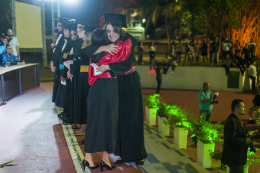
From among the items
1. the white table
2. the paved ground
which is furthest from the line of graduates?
the white table

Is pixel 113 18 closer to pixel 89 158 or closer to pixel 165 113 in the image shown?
pixel 89 158

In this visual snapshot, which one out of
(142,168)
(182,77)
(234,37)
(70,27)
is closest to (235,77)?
(182,77)

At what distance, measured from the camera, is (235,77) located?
1501 centimetres

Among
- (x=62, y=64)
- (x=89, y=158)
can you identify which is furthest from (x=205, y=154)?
(x=62, y=64)

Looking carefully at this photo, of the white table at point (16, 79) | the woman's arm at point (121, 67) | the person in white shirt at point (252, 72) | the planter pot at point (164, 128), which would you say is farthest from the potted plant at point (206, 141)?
the person in white shirt at point (252, 72)

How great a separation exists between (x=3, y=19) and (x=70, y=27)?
12.8m

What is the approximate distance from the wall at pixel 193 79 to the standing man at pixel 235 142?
11.6m

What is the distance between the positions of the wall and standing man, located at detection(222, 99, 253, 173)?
1165cm

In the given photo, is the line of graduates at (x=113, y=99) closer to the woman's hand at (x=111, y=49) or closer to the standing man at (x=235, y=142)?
the woman's hand at (x=111, y=49)

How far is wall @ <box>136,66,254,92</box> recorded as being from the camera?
49.8 feet

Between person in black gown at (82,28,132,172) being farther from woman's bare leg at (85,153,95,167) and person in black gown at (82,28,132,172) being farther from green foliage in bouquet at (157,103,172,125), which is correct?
green foliage in bouquet at (157,103,172,125)

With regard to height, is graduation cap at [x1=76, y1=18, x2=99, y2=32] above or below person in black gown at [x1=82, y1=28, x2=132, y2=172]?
above

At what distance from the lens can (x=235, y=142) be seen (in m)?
3.85

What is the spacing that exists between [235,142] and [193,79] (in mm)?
11992
